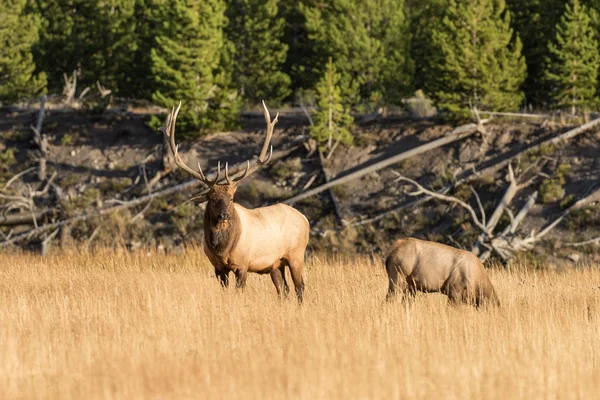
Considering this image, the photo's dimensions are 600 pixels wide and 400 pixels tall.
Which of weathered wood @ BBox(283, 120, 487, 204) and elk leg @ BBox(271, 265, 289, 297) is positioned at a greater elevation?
elk leg @ BBox(271, 265, 289, 297)

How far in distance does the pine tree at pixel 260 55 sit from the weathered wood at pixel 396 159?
26.4ft

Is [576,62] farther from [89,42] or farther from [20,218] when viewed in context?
[89,42]

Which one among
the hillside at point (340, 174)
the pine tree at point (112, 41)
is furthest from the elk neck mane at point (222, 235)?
the pine tree at point (112, 41)

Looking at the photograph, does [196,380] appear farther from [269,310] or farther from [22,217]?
[22,217]

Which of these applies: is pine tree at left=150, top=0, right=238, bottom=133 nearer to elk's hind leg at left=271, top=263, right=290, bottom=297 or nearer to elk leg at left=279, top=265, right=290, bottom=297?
elk leg at left=279, top=265, right=290, bottom=297

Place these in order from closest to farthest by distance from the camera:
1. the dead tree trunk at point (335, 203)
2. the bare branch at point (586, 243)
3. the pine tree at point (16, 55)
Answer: the bare branch at point (586, 243), the dead tree trunk at point (335, 203), the pine tree at point (16, 55)

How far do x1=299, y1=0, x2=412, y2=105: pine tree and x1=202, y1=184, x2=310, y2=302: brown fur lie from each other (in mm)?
22114

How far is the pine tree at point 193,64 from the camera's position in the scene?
31484mm

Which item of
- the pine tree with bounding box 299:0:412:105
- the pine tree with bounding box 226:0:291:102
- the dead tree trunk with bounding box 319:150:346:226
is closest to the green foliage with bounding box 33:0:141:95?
the pine tree with bounding box 226:0:291:102

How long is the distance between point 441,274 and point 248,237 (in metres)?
2.26

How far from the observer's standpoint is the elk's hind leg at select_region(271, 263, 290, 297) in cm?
1052

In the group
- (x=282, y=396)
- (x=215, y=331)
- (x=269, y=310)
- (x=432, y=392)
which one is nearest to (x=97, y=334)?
(x=215, y=331)

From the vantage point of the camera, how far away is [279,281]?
10.7m

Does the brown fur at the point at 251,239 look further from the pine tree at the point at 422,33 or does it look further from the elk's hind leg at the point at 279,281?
the pine tree at the point at 422,33
